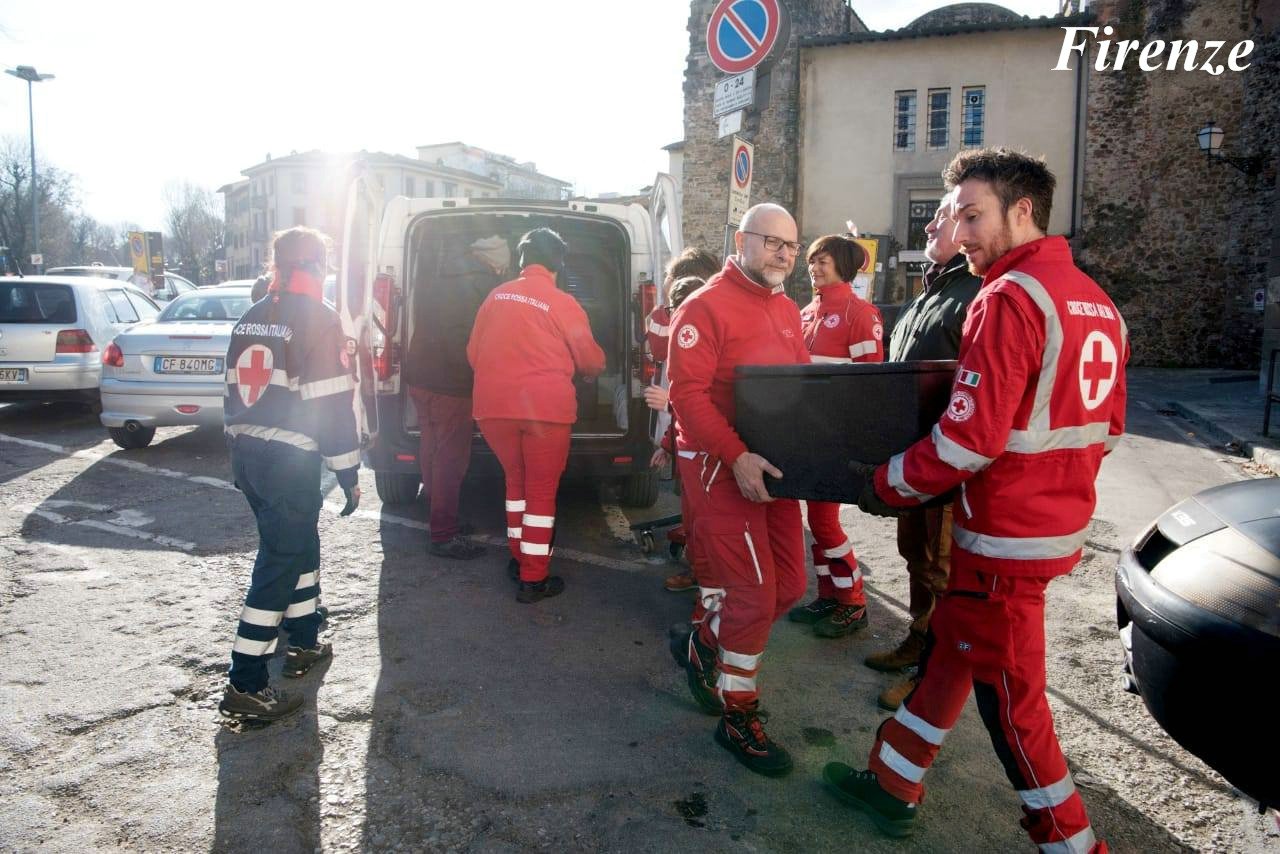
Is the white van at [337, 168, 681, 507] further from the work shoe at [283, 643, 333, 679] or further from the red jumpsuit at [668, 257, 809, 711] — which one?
the red jumpsuit at [668, 257, 809, 711]

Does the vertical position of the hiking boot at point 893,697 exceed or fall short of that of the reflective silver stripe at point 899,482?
it falls short

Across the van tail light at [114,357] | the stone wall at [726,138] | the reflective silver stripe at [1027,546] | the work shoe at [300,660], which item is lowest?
the work shoe at [300,660]

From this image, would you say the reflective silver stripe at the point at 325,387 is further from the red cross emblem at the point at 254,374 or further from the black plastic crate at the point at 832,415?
the black plastic crate at the point at 832,415

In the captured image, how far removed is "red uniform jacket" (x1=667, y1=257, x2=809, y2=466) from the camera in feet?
9.70

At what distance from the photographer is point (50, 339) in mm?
9312

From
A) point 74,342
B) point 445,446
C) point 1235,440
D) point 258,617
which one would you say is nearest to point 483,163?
point 74,342

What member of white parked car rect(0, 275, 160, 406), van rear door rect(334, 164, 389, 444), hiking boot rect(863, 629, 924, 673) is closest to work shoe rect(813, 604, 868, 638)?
hiking boot rect(863, 629, 924, 673)

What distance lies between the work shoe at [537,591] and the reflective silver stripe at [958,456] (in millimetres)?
2808

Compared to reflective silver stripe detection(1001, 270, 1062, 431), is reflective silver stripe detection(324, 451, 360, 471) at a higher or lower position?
lower

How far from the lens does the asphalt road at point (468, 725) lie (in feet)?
8.63

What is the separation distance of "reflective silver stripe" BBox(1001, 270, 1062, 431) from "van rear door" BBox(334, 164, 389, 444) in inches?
165

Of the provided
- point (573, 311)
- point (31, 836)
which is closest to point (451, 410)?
Answer: point (573, 311)

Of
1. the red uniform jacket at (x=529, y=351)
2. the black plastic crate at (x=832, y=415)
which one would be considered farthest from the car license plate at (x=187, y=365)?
the black plastic crate at (x=832, y=415)

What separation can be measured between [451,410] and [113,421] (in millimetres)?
4713
